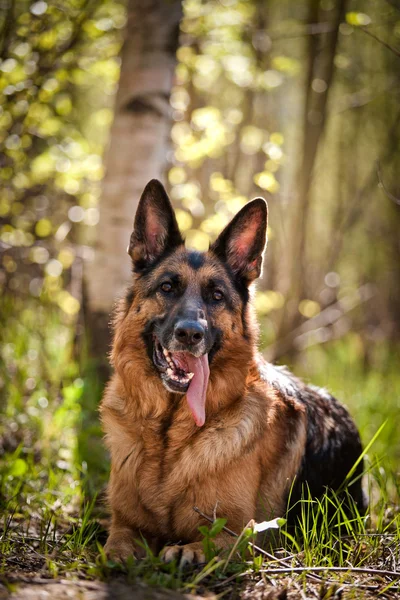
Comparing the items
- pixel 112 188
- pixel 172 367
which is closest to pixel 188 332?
pixel 172 367

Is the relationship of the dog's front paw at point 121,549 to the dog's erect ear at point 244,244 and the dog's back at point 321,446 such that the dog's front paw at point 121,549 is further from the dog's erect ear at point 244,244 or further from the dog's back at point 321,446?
the dog's erect ear at point 244,244

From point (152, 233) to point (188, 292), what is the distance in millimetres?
537

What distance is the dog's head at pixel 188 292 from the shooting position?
10.8 feet

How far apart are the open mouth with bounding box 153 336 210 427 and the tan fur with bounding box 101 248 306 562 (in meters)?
0.09

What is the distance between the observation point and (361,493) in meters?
3.98

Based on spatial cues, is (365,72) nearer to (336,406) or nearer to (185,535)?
(336,406)

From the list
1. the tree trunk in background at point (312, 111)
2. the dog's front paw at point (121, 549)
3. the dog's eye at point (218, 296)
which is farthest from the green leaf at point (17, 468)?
the tree trunk in background at point (312, 111)

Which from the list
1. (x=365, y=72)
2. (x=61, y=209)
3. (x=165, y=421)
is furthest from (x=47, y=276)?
(x=365, y=72)

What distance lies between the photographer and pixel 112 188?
18.0 feet

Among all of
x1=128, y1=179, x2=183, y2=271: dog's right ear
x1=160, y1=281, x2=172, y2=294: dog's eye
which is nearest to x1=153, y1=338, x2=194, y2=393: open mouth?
x1=160, y1=281, x2=172, y2=294: dog's eye

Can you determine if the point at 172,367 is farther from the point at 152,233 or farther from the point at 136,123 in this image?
the point at 136,123

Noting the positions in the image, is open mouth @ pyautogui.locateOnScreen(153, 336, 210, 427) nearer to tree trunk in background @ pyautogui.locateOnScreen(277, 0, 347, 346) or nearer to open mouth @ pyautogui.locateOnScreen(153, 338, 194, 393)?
open mouth @ pyautogui.locateOnScreen(153, 338, 194, 393)

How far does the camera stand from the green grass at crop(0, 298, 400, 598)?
2.66 meters

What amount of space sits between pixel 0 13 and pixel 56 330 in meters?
3.28
